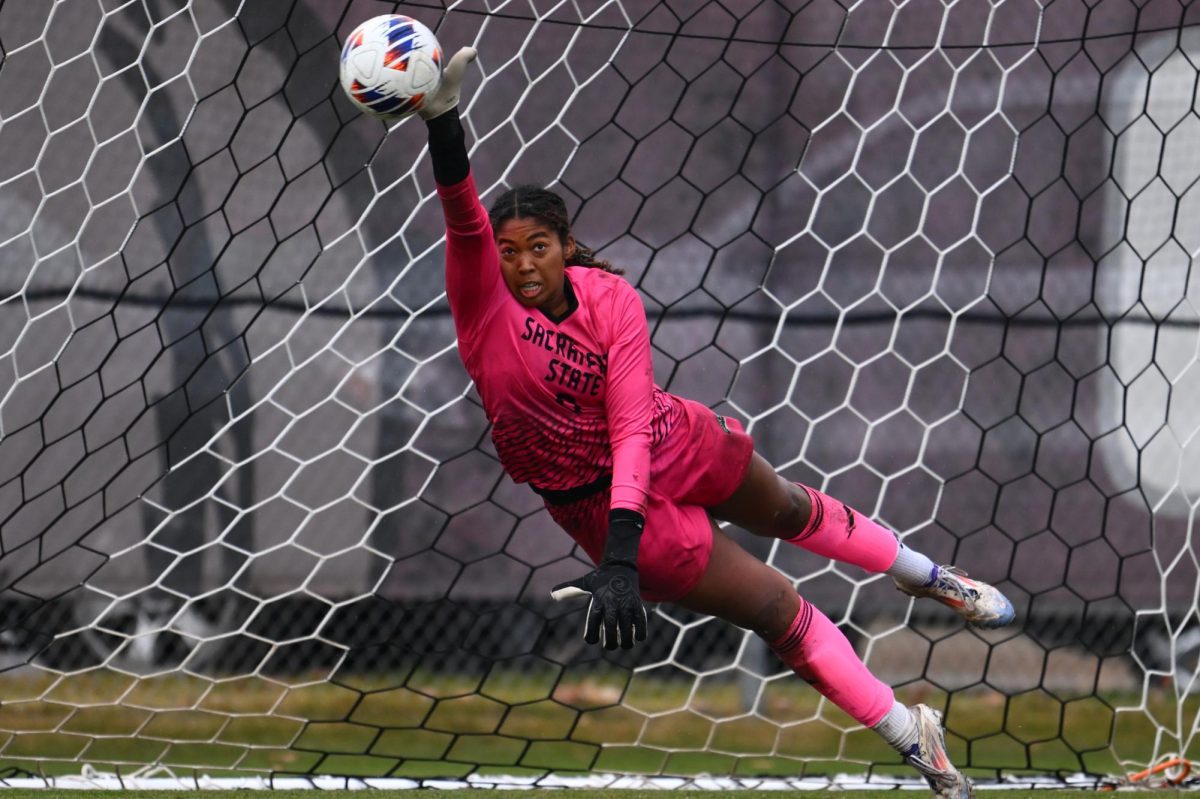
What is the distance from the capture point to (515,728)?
482 cm

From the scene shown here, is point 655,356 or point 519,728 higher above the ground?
point 655,356

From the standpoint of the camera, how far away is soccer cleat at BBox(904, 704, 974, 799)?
3.09 metres

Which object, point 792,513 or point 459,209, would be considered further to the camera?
point 792,513

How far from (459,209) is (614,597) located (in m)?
0.83

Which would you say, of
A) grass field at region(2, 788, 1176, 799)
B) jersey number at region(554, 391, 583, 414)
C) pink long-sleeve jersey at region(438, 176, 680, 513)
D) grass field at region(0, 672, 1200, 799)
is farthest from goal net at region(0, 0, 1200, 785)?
jersey number at region(554, 391, 583, 414)

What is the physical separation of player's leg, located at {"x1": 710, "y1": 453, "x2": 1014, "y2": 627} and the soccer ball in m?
1.21

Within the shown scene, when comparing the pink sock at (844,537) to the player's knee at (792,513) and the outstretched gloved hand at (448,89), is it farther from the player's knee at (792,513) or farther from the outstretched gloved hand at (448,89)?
the outstretched gloved hand at (448,89)

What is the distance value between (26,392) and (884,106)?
3.01 m

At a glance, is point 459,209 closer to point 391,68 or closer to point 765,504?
point 391,68

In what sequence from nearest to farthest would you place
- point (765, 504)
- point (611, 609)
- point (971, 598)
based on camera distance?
1. point (611, 609)
2. point (765, 504)
3. point (971, 598)

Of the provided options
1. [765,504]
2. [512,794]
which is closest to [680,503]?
[765,504]

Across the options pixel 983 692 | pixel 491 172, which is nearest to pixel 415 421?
pixel 491 172

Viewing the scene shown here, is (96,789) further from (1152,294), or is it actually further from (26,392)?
(1152,294)

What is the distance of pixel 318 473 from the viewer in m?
4.65
